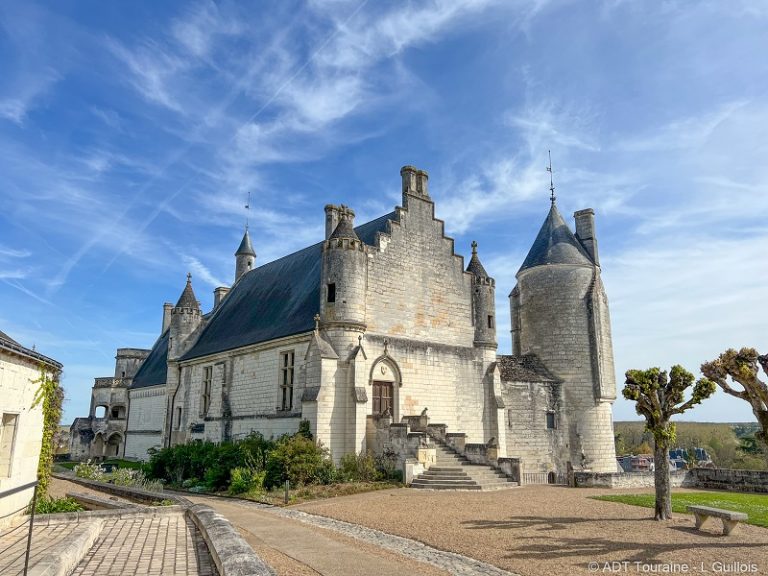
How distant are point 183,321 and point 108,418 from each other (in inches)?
752

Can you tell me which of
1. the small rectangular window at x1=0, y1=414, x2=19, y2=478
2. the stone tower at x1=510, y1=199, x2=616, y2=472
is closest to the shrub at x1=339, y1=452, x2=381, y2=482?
the small rectangular window at x1=0, y1=414, x2=19, y2=478

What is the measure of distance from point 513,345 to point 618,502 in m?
15.6

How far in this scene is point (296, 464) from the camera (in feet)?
59.7

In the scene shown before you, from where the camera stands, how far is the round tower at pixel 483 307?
1005 inches

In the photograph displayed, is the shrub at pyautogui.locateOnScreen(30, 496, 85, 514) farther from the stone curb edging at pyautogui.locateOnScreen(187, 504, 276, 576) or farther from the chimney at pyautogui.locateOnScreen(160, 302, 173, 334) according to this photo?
the chimney at pyautogui.locateOnScreen(160, 302, 173, 334)

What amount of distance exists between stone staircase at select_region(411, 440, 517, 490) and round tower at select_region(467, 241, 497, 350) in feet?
21.9

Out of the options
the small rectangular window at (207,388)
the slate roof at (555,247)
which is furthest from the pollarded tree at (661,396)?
the small rectangular window at (207,388)

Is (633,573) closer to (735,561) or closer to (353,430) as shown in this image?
(735,561)

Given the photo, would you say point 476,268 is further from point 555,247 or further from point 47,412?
point 47,412

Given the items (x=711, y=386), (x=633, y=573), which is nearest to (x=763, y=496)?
(x=711, y=386)

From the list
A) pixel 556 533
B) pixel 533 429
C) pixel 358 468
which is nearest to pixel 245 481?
pixel 358 468

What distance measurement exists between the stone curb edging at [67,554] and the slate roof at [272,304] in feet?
43.7


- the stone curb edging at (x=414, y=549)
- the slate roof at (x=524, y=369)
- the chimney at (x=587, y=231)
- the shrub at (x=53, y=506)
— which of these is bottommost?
the stone curb edging at (x=414, y=549)

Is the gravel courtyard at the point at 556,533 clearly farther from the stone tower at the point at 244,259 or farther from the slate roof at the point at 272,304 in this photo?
the stone tower at the point at 244,259
